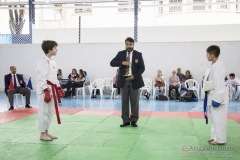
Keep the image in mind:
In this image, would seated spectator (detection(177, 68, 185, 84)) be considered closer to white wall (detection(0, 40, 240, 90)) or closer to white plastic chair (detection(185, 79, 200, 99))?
white plastic chair (detection(185, 79, 200, 99))

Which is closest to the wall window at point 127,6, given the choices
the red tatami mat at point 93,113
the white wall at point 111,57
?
the white wall at point 111,57

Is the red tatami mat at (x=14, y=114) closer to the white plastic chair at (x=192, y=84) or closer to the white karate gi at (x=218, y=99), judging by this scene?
the white karate gi at (x=218, y=99)

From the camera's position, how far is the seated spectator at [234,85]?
35.7 feet

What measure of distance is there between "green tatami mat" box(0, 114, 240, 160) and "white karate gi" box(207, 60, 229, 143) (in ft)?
0.79

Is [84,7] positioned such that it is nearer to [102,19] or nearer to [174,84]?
[102,19]

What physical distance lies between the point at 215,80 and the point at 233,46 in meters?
8.41

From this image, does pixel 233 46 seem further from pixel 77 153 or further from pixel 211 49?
pixel 77 153

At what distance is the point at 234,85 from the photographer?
35.7ft

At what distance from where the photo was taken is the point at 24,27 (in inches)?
526

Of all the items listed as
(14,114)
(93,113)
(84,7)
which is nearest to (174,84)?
(93,113)

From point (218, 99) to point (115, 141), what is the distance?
175 cm

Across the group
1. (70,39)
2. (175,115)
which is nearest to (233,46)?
(175,115)

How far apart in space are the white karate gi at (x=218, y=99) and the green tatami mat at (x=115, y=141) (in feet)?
0.79

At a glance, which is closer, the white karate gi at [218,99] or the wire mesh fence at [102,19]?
the white karate gi at [218,99]
